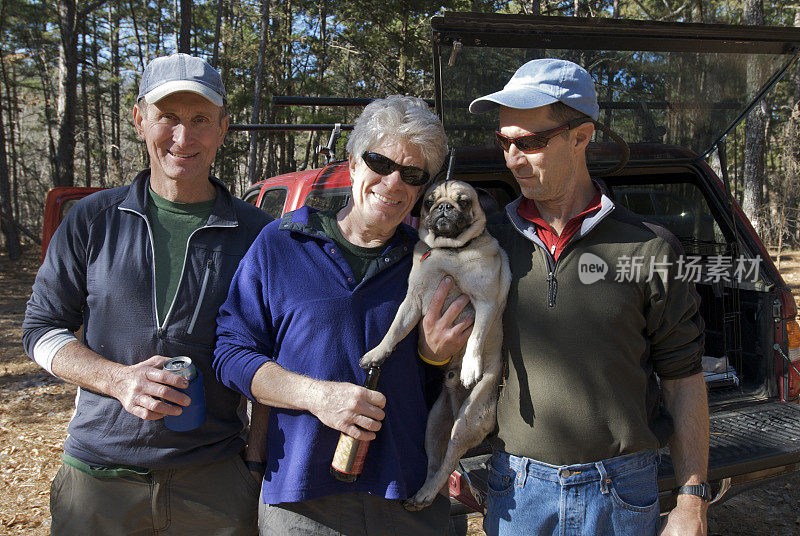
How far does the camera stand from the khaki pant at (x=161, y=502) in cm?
230

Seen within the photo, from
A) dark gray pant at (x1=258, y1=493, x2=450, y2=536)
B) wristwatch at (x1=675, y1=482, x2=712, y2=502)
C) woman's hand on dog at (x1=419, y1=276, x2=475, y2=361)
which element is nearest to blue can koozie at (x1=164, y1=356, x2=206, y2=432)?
dark gray pant at (x1=258, y1=493, x2=450, y2=536)

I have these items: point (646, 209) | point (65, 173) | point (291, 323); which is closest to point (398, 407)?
point (291, 323)

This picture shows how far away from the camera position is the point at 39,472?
5.63 m

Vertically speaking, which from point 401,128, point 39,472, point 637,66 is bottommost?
point 39,472

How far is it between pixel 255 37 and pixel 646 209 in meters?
22.1

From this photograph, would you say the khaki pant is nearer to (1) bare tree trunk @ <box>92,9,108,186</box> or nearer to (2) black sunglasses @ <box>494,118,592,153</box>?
(2) black sunglasses @ <box>494,118,592,153</box>

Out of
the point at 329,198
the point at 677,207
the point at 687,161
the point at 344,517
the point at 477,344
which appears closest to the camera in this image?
the point at 344,517

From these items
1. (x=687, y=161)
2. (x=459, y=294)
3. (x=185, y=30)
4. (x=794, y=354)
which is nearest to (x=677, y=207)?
(x=687, y=161)

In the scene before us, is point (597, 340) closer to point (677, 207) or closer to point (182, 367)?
point (182, 367)

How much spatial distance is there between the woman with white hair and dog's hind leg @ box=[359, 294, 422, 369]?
0.04 m

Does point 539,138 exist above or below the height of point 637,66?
below

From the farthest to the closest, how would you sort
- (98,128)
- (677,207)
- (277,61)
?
(98,128) < (277,61) < (677,207)

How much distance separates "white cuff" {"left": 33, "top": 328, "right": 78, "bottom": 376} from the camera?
7.48ft

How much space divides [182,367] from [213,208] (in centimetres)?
70
